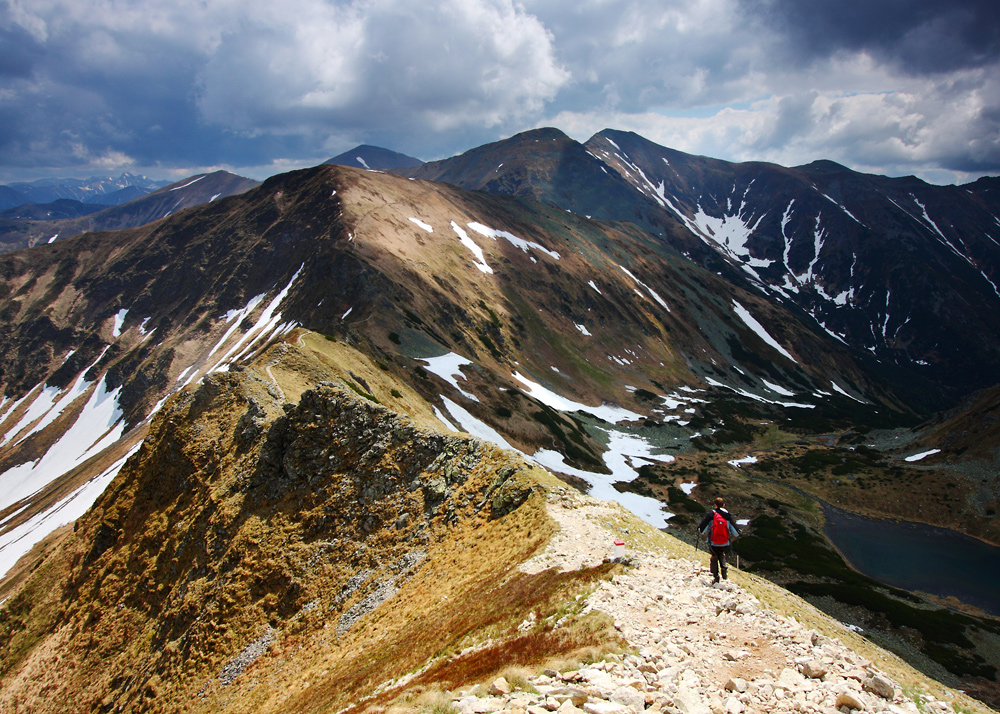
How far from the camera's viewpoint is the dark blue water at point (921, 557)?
204 ft

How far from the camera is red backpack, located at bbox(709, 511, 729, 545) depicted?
14930 millimetres

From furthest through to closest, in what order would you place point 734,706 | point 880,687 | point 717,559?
1. point 717,559
2. point 880,687
3. point 734,706

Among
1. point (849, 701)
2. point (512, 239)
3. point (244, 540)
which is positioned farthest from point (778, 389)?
point (849, 701)

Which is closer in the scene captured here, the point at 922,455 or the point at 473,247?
the point at 922,455

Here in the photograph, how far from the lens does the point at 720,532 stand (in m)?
15.0

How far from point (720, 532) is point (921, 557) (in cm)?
7980

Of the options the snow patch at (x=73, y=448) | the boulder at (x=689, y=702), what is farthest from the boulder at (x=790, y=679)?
the snow patch at (x=73, y=448)

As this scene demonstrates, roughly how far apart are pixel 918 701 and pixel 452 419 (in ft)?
187

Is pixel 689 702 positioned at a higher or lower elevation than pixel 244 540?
lower

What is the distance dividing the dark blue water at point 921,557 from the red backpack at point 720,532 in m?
68.3

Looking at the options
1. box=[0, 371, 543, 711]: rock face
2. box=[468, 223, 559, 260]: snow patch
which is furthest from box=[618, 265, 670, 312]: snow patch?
box=[0, 371, 543, 711]: rock face

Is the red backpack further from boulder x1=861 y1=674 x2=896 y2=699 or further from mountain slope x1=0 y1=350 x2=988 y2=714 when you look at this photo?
boulder x1=861 y1=674 x2=896 y2=699

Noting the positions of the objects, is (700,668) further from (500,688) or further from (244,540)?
(244,540)

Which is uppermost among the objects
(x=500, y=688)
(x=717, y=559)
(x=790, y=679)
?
(x=500, y=688)
